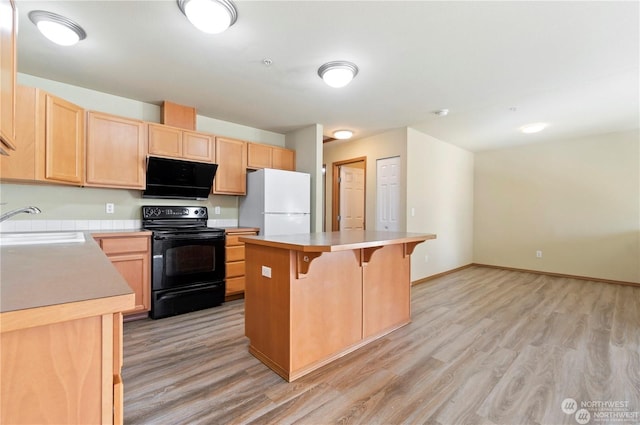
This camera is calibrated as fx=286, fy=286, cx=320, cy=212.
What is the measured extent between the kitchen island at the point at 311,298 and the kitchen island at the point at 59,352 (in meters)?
1.16

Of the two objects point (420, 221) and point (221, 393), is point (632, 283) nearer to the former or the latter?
point (420, 221)

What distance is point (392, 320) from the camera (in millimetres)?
2779

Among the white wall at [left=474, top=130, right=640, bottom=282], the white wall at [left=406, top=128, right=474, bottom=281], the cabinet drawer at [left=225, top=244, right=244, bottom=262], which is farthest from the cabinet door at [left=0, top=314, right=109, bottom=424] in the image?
the white wall at [left=474, top=130, right=640, bottom=282]

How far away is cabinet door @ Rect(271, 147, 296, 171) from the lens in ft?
14.1

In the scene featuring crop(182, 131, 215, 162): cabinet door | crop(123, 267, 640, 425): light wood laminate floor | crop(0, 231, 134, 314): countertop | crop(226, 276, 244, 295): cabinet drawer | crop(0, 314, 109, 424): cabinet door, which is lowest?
crop(123, 267, 640, 425): light wood laminate floor

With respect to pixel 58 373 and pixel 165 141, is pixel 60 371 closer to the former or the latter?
pixel 58 373

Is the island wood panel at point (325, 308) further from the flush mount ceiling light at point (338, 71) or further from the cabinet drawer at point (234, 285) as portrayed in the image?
the cabinet drawer at point (234, 285)

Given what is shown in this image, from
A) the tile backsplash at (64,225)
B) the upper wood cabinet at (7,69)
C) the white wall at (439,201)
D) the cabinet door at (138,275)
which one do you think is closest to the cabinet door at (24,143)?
the tile backsplash at (64,225)

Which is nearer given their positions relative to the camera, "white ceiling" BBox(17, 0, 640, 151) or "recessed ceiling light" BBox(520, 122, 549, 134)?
"white ceiling" BBox(17, 0, 640, 151)

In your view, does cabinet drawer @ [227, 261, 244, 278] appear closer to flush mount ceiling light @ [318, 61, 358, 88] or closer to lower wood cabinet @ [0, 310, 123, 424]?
flush mount ceiling light @ [318, 61, 358, 88]

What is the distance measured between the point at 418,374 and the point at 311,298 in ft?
3.03

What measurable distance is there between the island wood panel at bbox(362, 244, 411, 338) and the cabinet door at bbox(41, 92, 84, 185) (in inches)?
115

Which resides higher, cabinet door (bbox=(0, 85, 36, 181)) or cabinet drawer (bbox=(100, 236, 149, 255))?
cabinet door (bbox=(0, 85, 36, 181))

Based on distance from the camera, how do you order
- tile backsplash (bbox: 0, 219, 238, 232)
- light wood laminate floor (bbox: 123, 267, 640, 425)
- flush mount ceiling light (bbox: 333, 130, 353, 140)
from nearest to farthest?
light wood laminate floor (bbox: 123, 267, 640, 425)
tile backsplash (bbox: 0, 219, 238, 232)
flush mount ceiling light (bbox: 333, 130, 353, 140)
